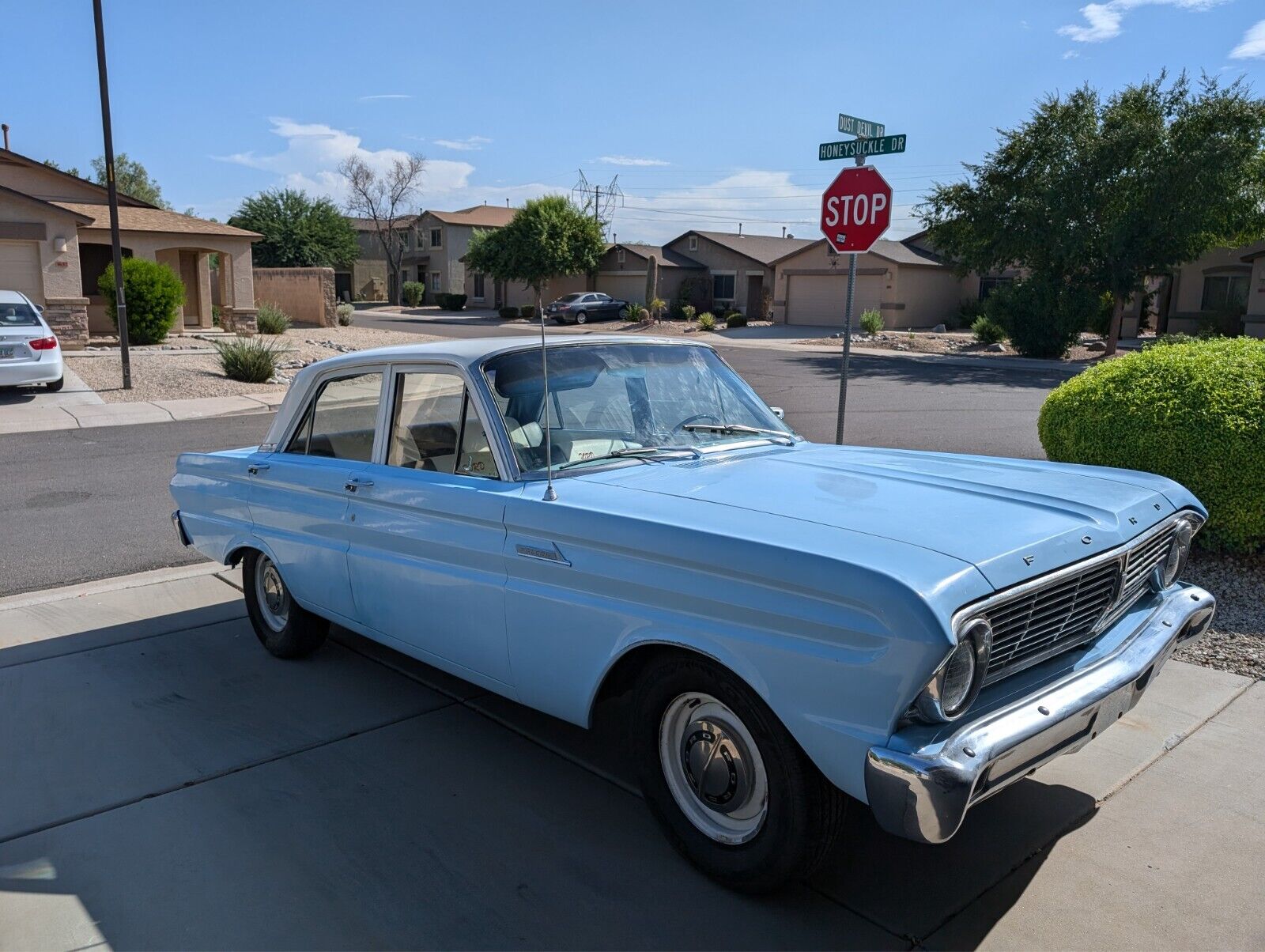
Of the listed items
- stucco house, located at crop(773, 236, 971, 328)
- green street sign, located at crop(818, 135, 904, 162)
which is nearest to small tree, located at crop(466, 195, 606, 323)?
stucco house, located at crop(773, 236, 971, 328)

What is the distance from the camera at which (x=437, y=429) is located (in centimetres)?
425

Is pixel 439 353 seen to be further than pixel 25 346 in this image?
No

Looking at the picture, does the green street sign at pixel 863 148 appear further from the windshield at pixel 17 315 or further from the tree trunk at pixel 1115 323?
the tree trunk at pixel 1115 323

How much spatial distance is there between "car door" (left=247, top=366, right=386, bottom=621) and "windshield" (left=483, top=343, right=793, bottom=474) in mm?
893

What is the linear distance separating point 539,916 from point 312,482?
2387 millimetres

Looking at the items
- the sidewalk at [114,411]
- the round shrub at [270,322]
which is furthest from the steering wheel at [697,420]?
the round shrub at [270,322]

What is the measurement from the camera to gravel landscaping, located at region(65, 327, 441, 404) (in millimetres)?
17531

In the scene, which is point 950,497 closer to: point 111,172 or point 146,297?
point 111,172

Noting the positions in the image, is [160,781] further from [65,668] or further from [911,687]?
[911,687]

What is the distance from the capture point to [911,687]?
8.32 ft

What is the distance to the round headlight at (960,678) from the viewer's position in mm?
2641

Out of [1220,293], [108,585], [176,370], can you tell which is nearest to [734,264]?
[1220,293]

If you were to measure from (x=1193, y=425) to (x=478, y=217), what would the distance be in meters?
64.2

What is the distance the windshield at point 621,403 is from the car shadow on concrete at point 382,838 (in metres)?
1.31
